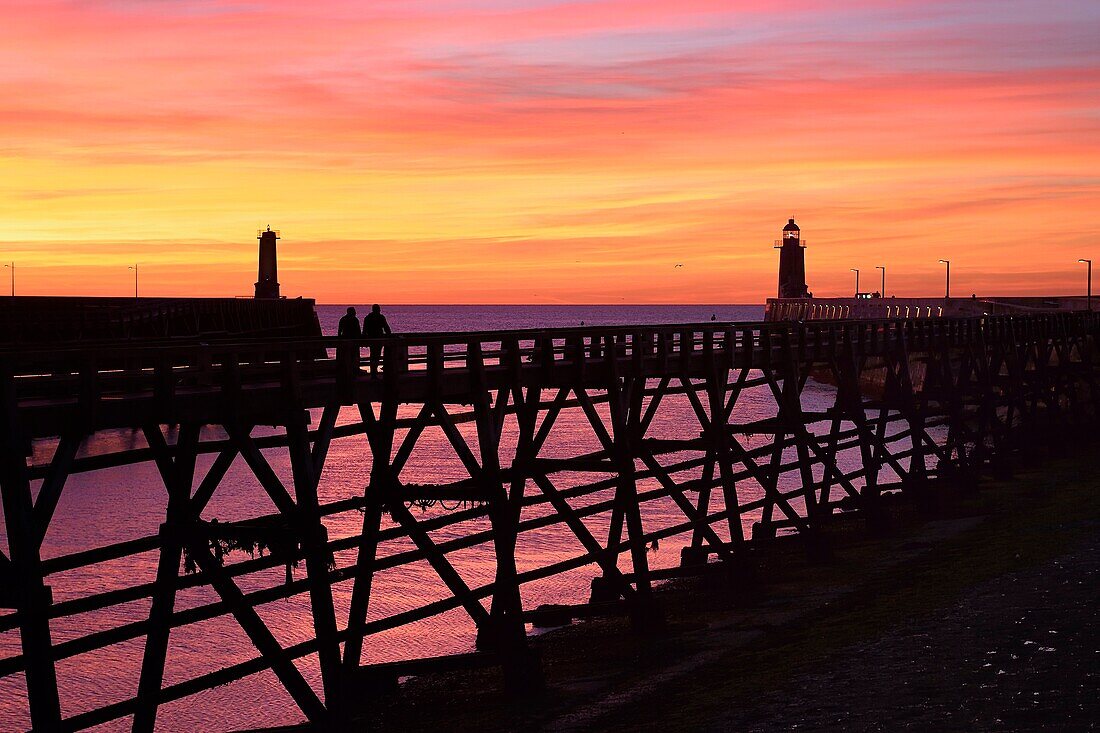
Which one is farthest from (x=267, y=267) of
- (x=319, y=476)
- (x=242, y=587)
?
(x=319, y=476)

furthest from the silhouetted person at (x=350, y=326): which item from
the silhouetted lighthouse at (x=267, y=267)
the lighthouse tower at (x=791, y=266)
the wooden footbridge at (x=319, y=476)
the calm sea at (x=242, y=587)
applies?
the lighthouse tower at (x=791, y=266)

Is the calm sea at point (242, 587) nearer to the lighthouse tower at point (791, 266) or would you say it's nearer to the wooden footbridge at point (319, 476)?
the wooden footbridge at point (319, 476)

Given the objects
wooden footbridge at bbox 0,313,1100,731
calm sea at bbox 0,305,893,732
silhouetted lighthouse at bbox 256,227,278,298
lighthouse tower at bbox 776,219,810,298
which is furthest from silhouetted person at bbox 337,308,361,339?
lighthouse tower at bbox 776,219,810,298

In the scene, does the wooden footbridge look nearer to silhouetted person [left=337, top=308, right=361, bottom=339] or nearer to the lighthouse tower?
silhouetted person [left=337, top=308, right=361, bottom=339]

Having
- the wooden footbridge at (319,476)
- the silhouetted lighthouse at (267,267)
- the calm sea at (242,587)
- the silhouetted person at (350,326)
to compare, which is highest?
the silhouetted lighthouse at (267,267)

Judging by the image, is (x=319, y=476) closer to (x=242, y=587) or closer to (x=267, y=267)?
(x=242, y=587)

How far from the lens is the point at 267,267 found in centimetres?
10238

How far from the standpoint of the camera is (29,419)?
9.54 metres

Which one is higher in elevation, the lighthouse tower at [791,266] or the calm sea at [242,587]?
the lighthouse tower at [791,266]

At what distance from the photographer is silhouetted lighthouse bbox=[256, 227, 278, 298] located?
101 meters

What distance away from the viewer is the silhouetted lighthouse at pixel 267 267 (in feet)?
331

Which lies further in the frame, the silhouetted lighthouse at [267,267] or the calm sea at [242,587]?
the silhouetted lighthouse at [267,267]

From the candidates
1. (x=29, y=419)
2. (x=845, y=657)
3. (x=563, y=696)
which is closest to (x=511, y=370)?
(x=563, y=696)

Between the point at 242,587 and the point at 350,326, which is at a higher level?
the point at 350,326
